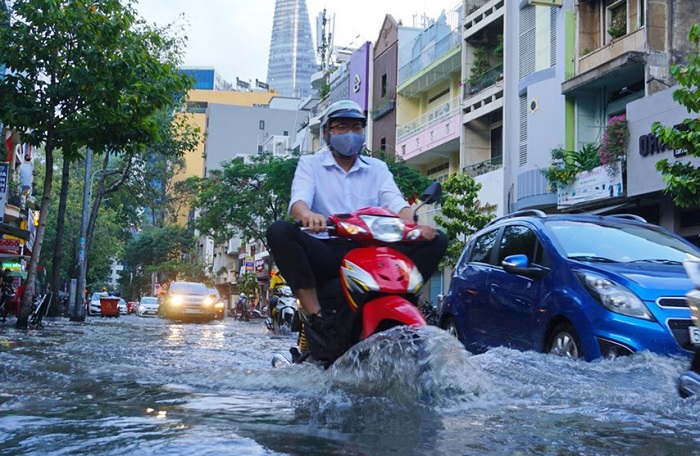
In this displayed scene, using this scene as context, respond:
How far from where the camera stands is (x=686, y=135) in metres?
12.6

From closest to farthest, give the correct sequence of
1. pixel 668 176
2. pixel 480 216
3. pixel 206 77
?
pixel 668 176
pixel 480 216
pixel 206 77

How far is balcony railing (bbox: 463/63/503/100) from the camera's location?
32.1 m

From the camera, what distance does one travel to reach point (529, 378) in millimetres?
5328

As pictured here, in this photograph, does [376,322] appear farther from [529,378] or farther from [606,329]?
[606,329]

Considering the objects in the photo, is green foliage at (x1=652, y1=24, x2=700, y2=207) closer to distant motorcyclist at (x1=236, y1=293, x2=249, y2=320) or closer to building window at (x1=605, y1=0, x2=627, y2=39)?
building window at (x1=605, y1=0, x2=627, y2=39)

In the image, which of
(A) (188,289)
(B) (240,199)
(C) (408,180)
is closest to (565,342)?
(A) (188,289)

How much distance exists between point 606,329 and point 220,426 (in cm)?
328

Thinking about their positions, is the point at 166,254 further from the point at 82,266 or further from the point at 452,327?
the point at 452,327

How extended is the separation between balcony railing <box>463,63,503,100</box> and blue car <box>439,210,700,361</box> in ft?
79.9

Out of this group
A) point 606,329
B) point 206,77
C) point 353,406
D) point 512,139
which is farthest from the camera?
point 206,77

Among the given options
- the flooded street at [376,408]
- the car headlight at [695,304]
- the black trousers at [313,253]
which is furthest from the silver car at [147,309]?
the car headlight at [695,304]

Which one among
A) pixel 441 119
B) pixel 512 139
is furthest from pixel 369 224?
pixel 441 119

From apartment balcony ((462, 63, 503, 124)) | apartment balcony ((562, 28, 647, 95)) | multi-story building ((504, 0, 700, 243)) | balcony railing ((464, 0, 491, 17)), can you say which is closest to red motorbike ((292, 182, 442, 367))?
multi-story building ((504, 0, 700, 243))

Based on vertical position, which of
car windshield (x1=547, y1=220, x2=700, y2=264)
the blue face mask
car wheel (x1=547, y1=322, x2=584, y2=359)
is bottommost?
car wheel (x1=547, y1=322, x2=584, y2=359)
